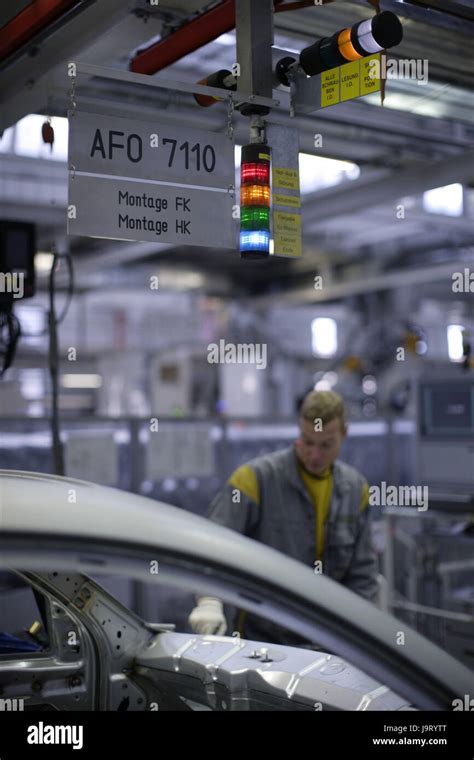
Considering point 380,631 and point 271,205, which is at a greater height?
point 271,205

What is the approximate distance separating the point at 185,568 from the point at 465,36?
3.23 metres

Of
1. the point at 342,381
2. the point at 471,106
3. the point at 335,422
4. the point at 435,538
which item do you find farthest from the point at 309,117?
the point at 342,381

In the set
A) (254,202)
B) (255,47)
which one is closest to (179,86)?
(255,47)

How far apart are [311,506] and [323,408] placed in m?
0.42

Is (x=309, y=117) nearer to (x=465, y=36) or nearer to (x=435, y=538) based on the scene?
(x=465, y=36)

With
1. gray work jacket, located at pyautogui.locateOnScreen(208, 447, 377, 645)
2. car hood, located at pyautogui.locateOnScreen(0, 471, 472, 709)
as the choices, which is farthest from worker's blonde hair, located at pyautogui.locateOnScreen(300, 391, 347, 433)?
car hood, located at pyautogui.locateOnScreen(0, 471, 472, 709)

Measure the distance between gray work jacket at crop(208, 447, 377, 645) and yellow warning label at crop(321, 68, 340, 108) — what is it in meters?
1.47

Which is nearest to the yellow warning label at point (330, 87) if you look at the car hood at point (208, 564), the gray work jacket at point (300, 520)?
the gray work jacket at point (300, 520)

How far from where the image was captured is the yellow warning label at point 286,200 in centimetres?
298

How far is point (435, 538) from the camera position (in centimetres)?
607

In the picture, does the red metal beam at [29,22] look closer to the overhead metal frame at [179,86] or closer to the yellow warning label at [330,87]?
the overhead metal frame at [179,86]

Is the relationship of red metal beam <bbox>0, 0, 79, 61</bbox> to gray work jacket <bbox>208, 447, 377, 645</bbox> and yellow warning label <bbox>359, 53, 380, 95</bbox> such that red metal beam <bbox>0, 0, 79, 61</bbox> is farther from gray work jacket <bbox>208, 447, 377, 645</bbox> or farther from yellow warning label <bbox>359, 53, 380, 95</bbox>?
gray work jacket <bbox>208, 447, 377, 645</bbox>

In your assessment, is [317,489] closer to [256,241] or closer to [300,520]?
[300,520]

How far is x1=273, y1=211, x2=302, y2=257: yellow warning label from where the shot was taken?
297 cm
